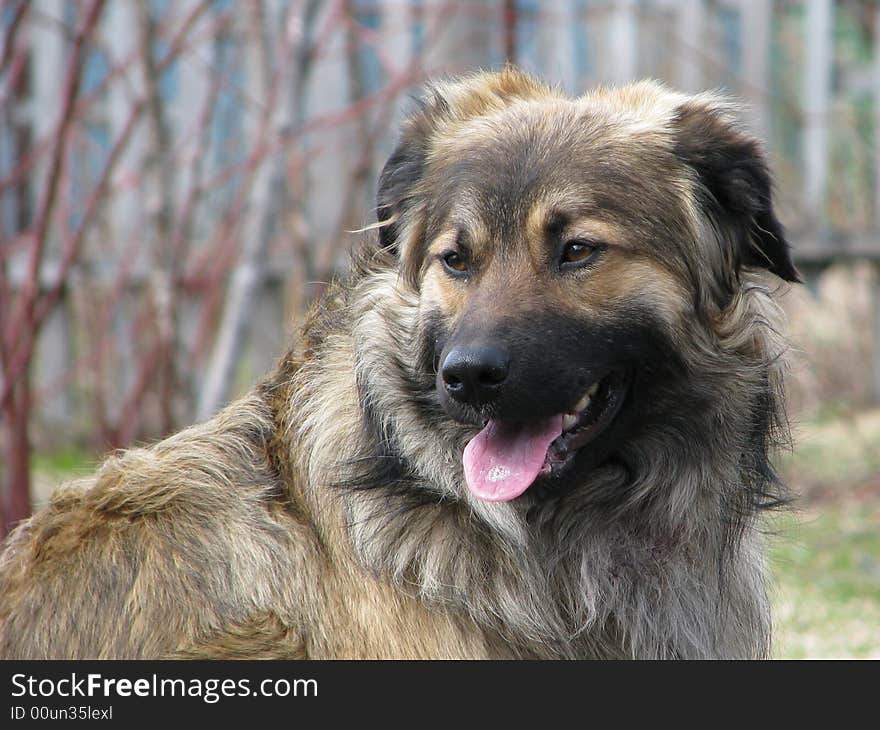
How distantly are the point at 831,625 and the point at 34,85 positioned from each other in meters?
7.26

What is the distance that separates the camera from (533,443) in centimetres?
327

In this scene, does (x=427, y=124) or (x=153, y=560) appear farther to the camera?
(x=427, y=124)

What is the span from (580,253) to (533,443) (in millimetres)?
516

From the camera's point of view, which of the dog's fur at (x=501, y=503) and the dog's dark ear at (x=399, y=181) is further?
the dog's dark ear at (x=399, y=181)

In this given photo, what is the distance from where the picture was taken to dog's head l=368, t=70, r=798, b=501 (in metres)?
3.19

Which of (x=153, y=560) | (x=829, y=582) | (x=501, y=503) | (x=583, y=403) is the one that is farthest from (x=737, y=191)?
(x=829, y=582)

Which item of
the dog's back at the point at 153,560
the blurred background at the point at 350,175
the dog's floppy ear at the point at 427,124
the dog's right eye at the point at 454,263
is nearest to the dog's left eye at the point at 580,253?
the dog's right eye at the point at 454,263

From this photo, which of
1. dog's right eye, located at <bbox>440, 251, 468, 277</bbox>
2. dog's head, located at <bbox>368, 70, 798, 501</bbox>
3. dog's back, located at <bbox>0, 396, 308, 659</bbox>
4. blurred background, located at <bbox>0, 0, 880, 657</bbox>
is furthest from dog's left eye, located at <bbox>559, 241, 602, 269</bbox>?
blurred background, located at <bbox>0, 0, 880, 657</bbox>

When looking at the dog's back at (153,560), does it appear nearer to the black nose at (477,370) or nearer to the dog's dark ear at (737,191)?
the black nose at (477,370)

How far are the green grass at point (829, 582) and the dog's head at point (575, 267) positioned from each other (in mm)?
850

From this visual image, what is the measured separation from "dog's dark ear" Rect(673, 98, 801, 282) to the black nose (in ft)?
2.63

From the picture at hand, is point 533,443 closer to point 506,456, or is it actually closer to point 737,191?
point 506,456

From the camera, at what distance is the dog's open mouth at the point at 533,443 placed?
323 cm
